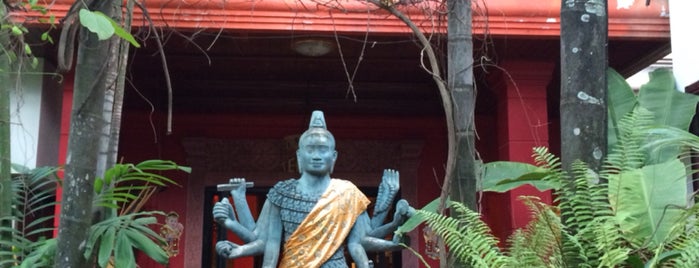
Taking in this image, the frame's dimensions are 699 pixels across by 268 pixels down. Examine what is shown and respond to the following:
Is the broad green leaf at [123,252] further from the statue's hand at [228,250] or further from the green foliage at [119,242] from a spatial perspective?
the statue's hand at [228,250]

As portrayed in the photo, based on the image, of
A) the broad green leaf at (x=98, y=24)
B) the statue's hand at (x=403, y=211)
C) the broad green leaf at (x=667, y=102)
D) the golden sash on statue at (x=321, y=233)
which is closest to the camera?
the broad green leaf at (x=98, y=24)

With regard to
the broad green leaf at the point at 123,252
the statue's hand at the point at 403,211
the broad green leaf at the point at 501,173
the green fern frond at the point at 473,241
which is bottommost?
the broad green leaf at the point at 123,252

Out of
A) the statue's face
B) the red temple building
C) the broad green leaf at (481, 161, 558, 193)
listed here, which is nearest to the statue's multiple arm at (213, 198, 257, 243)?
the statue's face

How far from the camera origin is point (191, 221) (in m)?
9.59

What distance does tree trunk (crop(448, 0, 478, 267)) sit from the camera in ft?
14.1

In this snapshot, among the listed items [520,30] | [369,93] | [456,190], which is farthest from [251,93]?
[456,190]

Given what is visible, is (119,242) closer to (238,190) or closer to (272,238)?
(238,190)

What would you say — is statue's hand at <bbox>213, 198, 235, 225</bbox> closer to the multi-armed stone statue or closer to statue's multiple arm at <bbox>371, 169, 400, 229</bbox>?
the multi-armed stone statue

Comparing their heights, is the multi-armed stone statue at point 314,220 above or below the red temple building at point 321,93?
below

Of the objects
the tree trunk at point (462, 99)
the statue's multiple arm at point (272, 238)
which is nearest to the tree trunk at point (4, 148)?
the statue's multiple arm at point (272, 238)

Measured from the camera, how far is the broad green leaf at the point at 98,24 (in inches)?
106

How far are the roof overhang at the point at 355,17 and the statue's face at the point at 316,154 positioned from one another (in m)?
2.32

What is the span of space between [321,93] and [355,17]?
2.58m

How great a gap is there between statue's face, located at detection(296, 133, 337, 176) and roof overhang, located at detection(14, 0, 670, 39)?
7.62 feet
